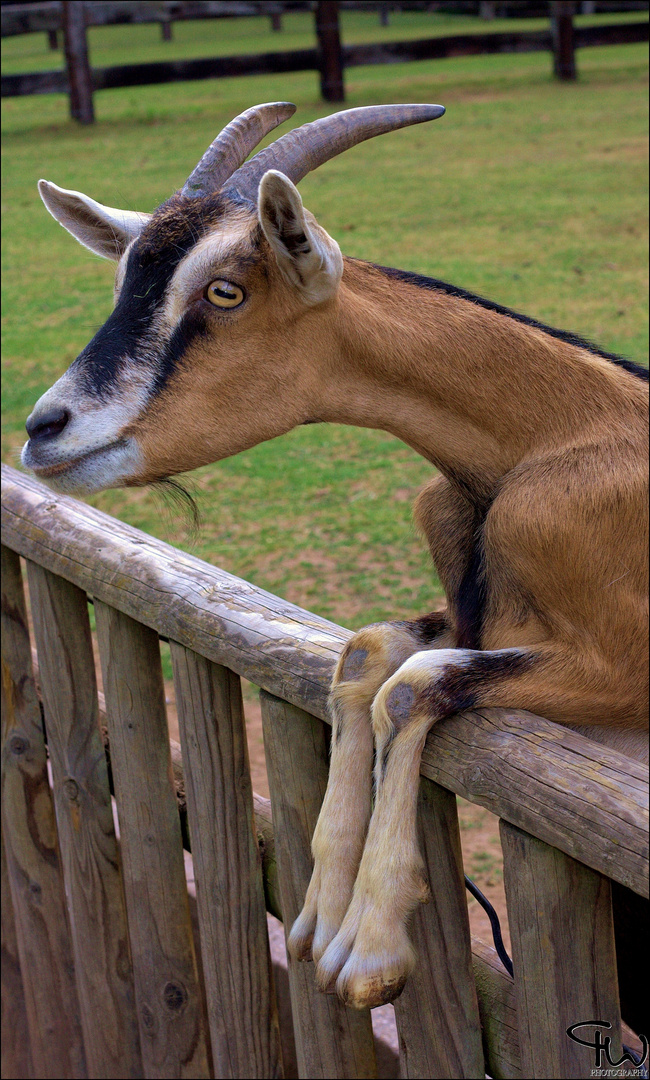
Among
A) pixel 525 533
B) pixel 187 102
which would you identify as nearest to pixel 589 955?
pixel 525 533

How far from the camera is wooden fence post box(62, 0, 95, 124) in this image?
56.9ft

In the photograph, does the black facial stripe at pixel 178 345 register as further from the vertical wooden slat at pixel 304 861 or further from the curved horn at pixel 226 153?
the vertical wooden slat at pixel 304 861

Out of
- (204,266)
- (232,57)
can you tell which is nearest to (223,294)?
(204,266)

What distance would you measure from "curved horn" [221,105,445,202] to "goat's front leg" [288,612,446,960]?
2.89 feet

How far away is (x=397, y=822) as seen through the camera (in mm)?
1787

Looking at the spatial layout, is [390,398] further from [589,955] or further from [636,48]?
[636,48]

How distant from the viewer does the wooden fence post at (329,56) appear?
56.5 feet

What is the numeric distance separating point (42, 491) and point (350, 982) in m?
1.67

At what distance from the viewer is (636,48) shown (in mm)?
21672

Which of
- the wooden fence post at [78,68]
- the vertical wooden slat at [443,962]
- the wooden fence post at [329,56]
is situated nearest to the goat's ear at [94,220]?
the vertical wooden slat at [443,962]

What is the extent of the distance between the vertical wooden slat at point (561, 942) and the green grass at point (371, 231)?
0.80 m

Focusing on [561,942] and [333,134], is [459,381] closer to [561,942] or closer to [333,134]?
[333,134]

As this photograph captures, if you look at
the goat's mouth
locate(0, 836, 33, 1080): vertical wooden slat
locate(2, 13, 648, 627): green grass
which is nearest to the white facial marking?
the goat's mouth

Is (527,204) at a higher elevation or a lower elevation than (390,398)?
lower
